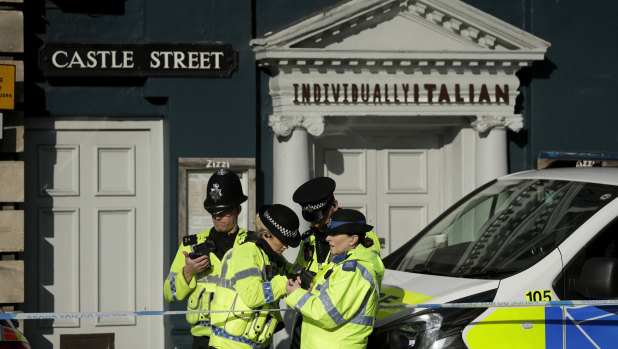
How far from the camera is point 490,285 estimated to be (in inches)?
218

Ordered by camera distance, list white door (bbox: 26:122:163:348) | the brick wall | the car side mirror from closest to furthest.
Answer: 1. the car side mirror
2. the brick wall
3. white door (bbox: 26:122:163:348)

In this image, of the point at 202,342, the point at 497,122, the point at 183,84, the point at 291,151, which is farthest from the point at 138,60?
the point at 202,342

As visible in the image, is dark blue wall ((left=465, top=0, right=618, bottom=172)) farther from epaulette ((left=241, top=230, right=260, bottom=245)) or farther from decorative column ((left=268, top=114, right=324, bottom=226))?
epaulette ((left=241, top=230, right=260, bottom=245))

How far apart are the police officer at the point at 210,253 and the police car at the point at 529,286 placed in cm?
103

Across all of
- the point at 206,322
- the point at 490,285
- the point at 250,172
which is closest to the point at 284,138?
the point at 250,172

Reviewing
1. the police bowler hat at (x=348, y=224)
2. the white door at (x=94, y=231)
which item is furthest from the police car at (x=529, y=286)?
the white door at (x=94, y=231)

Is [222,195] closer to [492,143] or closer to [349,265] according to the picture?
[349,265]

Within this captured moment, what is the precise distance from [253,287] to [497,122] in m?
5.75

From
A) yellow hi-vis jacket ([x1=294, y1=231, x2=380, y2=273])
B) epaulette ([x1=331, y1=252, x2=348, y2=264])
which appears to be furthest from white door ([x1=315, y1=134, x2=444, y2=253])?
epaulette ([x1=331, y1=252, x2=348, y2=264])

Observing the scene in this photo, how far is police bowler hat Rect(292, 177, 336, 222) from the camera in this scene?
20.2 ft

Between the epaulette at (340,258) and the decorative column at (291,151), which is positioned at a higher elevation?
the decorative column at (291,151)

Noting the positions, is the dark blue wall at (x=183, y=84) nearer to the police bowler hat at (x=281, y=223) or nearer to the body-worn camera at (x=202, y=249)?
the body-worn camera at (x=202, y=249)

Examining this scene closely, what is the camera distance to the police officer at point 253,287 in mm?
5449

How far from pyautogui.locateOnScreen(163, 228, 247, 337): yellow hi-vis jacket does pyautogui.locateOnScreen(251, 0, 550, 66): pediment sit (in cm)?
427
